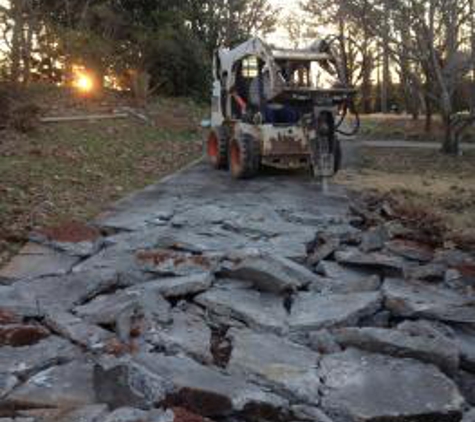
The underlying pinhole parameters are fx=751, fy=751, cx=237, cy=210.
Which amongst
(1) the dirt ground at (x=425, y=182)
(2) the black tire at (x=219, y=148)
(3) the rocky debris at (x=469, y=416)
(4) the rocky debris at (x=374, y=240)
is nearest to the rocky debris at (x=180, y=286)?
(4) the rocky debris at (x=374, y=240)

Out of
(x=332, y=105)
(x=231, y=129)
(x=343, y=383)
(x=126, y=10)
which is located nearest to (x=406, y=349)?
(x=343, y=383)

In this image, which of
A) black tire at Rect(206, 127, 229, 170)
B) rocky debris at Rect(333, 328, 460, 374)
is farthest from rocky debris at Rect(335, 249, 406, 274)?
black tire at Rect(206, 127, 229, 170)

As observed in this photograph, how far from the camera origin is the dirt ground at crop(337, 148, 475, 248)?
985 cm

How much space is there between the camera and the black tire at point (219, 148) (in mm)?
14156

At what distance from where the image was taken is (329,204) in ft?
35.4

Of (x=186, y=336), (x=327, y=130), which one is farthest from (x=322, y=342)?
(x=327, y=130)

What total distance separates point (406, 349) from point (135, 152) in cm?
1090

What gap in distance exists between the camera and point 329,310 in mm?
6074

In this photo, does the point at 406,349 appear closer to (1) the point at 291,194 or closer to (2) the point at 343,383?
(2) the point at 343,383

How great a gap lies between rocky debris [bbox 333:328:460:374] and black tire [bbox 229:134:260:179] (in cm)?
739

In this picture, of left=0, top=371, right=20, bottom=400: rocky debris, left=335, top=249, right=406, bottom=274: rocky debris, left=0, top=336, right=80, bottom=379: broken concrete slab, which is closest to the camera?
left=0, top=371, right=20, bottom=400: rocky debris

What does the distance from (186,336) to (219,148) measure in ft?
29.3

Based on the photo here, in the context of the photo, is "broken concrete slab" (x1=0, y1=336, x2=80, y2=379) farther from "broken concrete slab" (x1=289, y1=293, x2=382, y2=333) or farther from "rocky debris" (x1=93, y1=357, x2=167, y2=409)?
"broken concrete slab" (x1=289, y1=293, x2=382, y2=333)

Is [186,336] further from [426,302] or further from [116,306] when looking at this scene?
[426,302]
